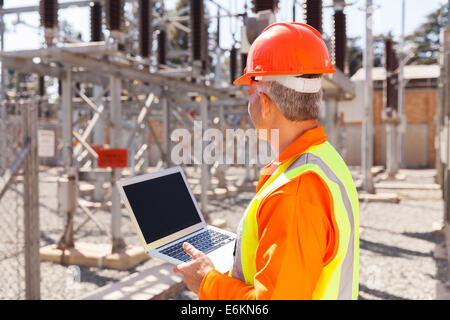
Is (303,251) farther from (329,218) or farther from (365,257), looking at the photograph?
(365,257)

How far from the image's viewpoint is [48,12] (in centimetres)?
557

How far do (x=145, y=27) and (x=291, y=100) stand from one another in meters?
6.56

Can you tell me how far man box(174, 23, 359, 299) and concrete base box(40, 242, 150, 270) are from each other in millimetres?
5028

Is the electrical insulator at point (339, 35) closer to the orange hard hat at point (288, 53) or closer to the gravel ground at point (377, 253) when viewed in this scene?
the gravel ground at point (377, 253)

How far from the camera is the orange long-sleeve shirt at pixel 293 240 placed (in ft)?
3.96

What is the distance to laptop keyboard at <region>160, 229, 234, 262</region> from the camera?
1778 millimetres

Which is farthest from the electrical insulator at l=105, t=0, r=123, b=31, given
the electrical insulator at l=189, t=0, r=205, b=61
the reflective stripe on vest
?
the reflective stripe on vest

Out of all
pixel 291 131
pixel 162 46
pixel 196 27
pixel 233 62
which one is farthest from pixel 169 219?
pixel 233 62

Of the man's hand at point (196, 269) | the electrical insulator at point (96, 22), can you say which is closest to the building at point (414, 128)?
the electrical insulator at point (96, 22)

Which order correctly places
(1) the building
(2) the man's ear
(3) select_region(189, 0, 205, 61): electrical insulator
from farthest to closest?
1. (1) the building
2. (3) select_region(189, 0, 205, 61): electrical insulator
3. (2) the man's ear

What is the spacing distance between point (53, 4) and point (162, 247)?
472cm

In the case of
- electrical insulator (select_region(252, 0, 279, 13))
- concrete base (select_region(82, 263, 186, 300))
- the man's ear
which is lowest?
concrete base (select_region(82, 263, 186, 300))

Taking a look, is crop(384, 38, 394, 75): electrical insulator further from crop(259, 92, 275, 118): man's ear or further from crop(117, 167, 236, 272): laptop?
crop(259, 92, 275, 118): man's ear
